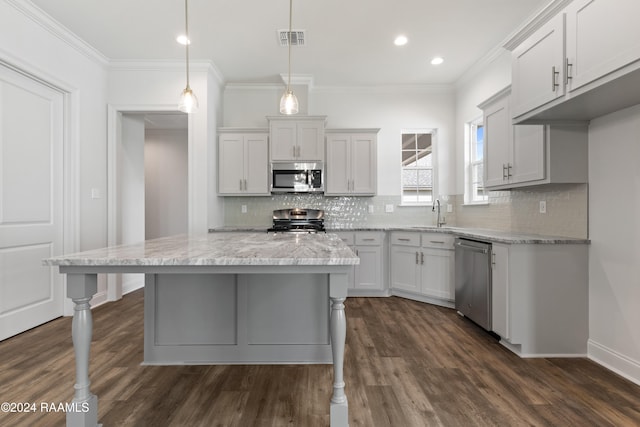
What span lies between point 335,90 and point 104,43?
2906mm

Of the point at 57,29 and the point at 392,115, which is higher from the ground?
the point at 57,29

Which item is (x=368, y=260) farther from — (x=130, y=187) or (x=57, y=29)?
(x=57, y=29)

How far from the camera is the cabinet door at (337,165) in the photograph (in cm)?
472

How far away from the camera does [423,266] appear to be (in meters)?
4.18

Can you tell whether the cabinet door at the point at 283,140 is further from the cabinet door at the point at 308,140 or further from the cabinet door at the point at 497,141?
the cabinet door at the point at 497,141

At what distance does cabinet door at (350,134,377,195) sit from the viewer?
471 cm

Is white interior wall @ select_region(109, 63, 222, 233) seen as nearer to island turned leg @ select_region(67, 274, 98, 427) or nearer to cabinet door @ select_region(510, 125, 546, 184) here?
island turned leg @ select_region(67, 274, 98, 427)

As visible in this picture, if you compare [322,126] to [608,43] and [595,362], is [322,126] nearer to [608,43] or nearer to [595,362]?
[608,43]

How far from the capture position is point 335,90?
5078 mm

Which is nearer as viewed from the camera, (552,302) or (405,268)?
(552,302)

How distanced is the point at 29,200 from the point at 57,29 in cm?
172

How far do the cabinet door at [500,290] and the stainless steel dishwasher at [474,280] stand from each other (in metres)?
0.07

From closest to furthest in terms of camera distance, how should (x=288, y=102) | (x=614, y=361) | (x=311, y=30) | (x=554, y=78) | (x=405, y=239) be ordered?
(x=554, y=78)
(x=614, y=361)
(x=288, y=102)
(x=311, y=30)
(x=405, y=239)

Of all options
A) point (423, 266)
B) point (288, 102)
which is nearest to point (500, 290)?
point (423, 266)
